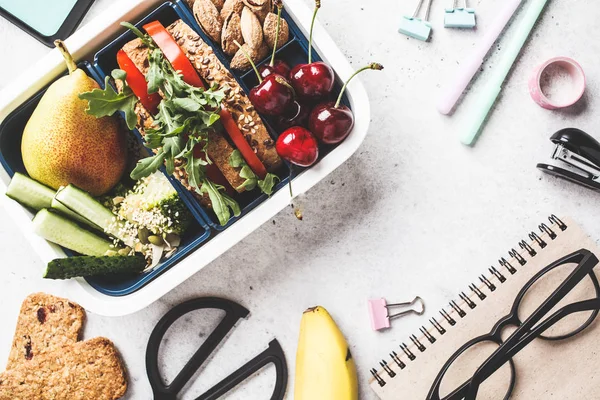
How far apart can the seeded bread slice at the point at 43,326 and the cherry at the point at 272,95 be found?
0.64 metres

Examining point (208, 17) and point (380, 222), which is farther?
point (380, 222)

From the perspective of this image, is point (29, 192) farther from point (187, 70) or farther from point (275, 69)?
point (275, 69)

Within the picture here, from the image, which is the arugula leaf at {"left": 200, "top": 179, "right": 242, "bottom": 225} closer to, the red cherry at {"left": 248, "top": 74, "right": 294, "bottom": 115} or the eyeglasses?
the red cherry at {"left": 248, "top": 74, "right": 294, "bottom": 115}

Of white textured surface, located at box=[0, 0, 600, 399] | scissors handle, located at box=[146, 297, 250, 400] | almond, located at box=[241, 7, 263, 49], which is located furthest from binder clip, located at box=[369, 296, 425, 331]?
almond, located at box=[241, 7, 263, 49]

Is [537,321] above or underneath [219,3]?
underneath

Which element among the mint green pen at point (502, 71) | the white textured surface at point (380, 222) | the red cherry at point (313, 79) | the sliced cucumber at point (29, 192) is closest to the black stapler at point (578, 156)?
the white textured surface at point (380, 222)

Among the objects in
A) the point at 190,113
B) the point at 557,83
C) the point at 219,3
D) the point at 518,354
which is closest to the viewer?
the point at 190,113

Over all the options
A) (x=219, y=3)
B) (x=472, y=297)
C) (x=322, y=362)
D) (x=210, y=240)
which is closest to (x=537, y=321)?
(x=472, y=297)

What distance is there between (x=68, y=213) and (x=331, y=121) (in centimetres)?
52

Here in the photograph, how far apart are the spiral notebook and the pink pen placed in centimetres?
34

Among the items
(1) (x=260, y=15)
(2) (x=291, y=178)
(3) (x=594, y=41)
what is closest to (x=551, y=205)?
(3) (x=594, y=41)

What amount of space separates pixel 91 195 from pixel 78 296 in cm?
19

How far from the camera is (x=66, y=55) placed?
1.05 m

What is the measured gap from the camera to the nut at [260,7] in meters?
1.07
